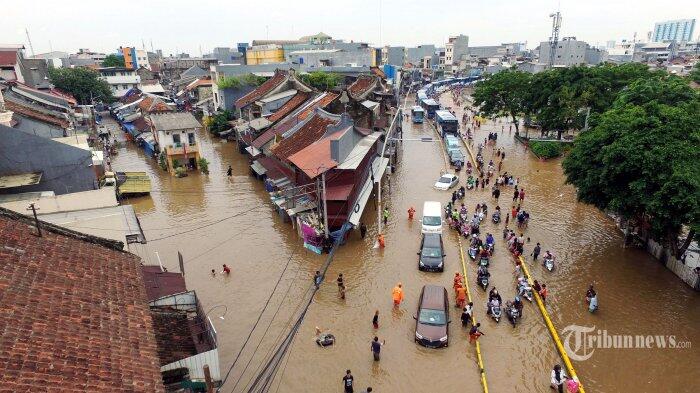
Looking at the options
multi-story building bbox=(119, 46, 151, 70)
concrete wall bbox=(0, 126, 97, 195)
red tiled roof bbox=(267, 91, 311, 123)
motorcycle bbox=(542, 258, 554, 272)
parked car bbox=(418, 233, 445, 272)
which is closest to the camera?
concrete wall bbox=(0, 126, 97, 195)

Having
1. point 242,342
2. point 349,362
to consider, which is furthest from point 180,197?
point 349,362

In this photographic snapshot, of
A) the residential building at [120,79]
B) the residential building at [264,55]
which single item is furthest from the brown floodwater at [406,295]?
the residential building at [120,79]

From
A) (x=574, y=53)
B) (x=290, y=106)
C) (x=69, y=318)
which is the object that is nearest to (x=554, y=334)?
(x=69, y=318)

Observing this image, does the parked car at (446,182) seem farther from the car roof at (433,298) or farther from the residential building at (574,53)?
the residential building at (574,53)

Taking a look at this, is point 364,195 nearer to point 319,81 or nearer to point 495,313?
point 495,313

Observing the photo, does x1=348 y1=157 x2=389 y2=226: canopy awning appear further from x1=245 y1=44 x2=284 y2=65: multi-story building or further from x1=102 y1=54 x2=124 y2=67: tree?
x1=102 y1=54 x2=124 y2=67: tree

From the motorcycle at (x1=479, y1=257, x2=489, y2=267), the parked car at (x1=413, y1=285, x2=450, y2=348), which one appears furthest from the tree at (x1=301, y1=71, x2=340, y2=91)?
the parked car at (x1=413, y1=285, x2=450, y2=348)
